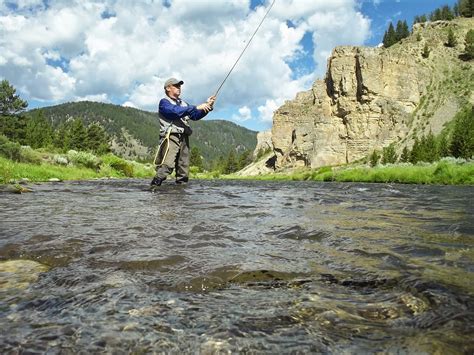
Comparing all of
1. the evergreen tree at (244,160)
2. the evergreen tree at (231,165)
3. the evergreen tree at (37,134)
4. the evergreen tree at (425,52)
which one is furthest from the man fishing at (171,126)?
the evergreen tree at (244,160)

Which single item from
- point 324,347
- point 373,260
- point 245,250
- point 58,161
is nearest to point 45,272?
point 245,250

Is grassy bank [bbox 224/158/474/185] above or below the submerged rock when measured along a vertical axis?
above

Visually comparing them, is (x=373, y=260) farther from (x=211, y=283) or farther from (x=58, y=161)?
(x=58, y=161)

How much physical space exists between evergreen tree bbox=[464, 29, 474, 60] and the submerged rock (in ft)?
368

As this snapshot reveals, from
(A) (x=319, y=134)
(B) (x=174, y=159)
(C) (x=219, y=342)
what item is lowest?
(C) (x=219, y=342)

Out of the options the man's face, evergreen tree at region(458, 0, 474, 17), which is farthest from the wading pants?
evergreen tree at region(458, 0, 474, 17)

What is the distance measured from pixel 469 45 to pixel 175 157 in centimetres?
10809

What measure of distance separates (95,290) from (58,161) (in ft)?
74.6

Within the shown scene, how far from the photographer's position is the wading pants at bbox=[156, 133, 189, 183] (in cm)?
1046

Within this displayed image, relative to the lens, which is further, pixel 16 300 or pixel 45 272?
pixel 45 272

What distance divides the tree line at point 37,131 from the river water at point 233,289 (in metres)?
59.7

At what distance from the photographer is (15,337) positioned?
5.67 ft

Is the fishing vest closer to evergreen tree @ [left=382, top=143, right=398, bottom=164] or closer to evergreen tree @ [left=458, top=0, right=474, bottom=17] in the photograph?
evergreen tree @ [left=382, top=143, right=398, bottom=164]

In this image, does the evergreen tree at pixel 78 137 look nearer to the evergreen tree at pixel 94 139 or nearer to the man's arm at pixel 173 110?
the evergreen tree at pixel 94 139
